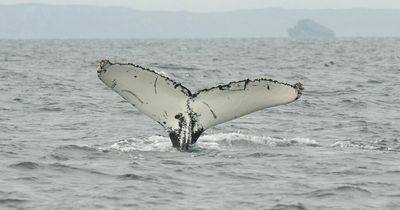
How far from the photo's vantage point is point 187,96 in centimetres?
1137

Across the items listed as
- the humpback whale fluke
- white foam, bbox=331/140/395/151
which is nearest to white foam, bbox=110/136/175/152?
the humpback whale fluke

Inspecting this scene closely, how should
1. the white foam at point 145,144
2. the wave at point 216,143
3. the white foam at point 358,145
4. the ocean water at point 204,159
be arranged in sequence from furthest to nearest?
the white foam at point 358,145
the wave at point 216,143
the white foam at point 145,144
the ocean water at point 204,159

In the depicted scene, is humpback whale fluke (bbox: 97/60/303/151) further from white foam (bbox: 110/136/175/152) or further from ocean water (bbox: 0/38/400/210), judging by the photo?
white foam (bbox: 110/136/175/152)

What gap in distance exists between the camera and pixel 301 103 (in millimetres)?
22438

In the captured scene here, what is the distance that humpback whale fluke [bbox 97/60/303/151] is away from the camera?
35.4 ft

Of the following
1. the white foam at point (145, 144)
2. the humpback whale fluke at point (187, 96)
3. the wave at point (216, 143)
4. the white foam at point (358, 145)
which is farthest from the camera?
the white foam at point (358, 145)

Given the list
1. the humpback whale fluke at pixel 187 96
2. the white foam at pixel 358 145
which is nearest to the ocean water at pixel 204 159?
the white foam at pixel 358 145

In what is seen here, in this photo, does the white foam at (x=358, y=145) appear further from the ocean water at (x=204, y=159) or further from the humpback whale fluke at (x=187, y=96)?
the humpback whale fluke at (x=187, y=96)

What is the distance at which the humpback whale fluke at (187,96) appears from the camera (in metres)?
10.8

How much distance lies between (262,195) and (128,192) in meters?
1.57

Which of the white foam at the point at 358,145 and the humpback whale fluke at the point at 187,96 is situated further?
the white foam at the point at 358,145

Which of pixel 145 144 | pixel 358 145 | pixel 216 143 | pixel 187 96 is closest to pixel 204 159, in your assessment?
pixel 187 96

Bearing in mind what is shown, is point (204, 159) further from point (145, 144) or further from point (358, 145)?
point (358, 145)

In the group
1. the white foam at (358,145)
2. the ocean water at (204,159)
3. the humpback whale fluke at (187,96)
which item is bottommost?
the ocean water at (204,159)
